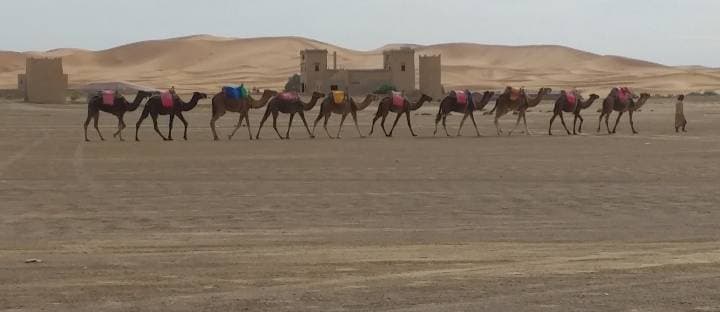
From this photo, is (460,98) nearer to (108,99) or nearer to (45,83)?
(108,99)

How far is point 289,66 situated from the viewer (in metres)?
125

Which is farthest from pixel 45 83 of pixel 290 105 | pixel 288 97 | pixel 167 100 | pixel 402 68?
pixel 167 100

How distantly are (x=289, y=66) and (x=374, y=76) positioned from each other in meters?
63.8

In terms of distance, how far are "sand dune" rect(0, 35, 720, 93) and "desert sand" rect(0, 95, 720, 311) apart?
211 feet

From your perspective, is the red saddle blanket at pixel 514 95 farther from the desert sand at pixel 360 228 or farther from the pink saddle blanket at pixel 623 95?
the desert sand at pixel 360 228

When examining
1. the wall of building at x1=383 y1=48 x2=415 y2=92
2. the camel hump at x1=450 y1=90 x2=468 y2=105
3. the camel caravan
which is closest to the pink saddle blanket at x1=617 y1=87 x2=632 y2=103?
the camel caravan

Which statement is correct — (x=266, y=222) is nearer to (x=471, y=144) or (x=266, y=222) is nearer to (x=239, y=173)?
(x=239, y=173)

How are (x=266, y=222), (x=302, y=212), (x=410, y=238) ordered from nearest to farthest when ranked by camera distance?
(x=410, y=238) → (x=266, y=222) → (x=302, y=212)

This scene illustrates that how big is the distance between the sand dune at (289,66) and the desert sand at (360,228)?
64.4 meters

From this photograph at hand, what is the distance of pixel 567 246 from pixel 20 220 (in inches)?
196

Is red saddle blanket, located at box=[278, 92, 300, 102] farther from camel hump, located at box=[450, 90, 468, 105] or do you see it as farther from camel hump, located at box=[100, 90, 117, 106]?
camel hump, located at box=[100, 90, 117, 106]

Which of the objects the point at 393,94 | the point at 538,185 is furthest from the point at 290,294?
the point at 393,94

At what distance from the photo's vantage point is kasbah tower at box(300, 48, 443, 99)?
60594mm

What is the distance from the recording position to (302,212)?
40.8 ft
